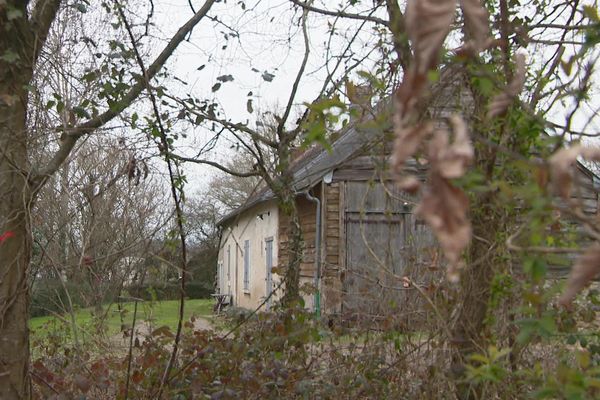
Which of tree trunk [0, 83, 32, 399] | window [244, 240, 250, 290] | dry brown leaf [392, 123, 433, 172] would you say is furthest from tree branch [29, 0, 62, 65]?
window [244, 240, 250, 290]

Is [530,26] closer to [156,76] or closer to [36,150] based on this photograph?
[156,76]

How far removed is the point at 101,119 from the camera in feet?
13.9

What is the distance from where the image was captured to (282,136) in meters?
4.71

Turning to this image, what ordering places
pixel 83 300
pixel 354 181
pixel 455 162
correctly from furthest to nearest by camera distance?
pixel 354 181
pixel 83 300
pixel 455 162

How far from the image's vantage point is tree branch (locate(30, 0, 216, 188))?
13.3 ft

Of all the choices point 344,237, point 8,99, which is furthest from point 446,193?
point 344,237

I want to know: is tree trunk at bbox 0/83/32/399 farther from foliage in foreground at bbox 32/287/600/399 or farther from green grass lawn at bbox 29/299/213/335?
green grass lawn at bbox 29/299/213/335

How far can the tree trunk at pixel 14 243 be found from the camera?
3.86 metres

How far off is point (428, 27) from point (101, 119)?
3686mm

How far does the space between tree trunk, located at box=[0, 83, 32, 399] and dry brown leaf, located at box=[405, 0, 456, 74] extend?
11.3 ft

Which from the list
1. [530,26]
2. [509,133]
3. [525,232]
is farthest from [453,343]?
[525,232]

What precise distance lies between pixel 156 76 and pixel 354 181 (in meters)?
9.46

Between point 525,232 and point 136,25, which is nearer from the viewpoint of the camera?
point 525,232

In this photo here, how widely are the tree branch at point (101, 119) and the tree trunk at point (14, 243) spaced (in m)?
0.12
